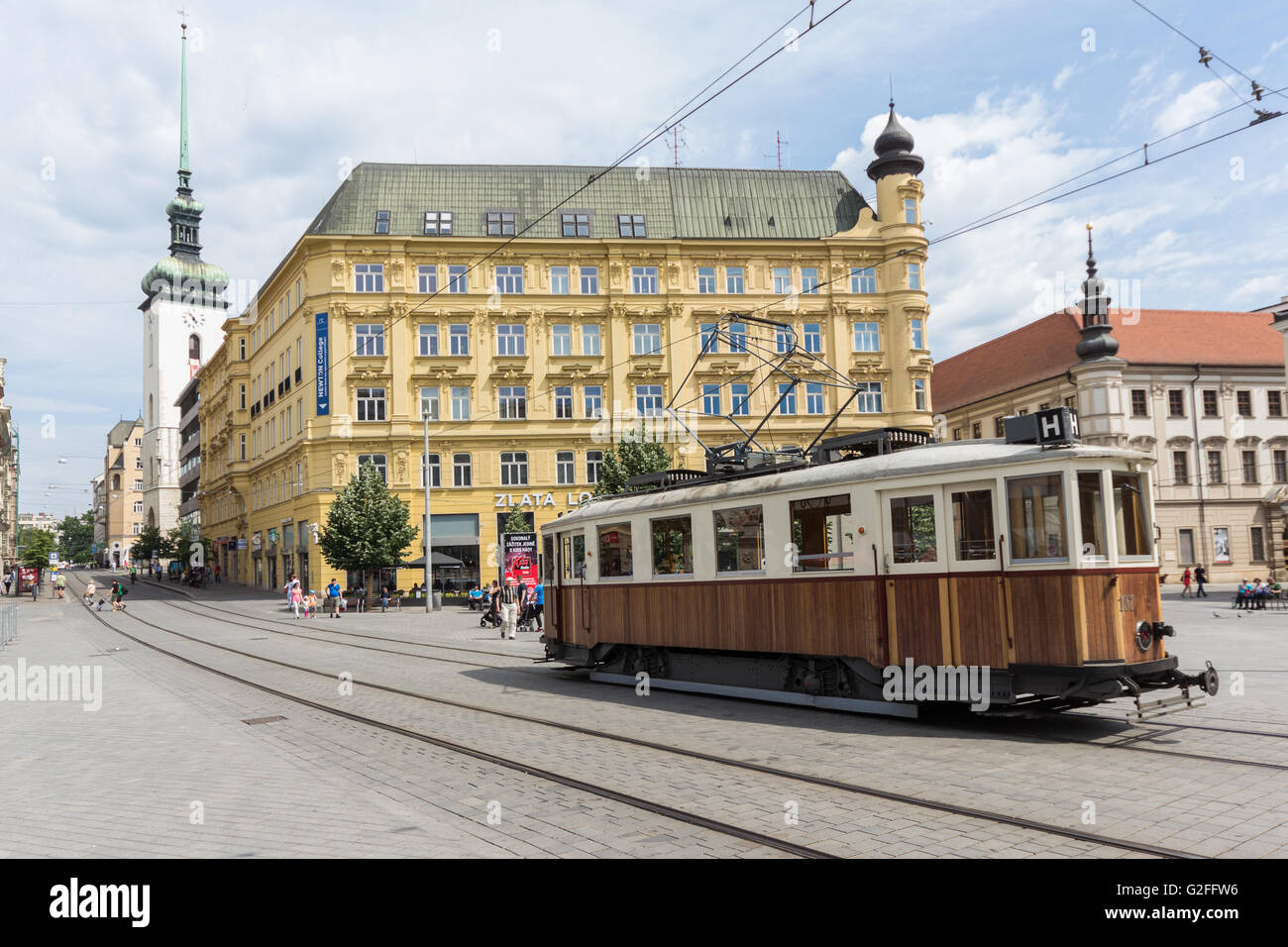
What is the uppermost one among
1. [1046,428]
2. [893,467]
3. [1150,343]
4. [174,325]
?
[174,325]

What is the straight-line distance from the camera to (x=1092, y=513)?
960cm

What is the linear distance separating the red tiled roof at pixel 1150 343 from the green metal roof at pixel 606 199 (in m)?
16.1

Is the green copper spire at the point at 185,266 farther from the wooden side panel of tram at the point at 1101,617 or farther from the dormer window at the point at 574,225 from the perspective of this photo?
the wooden side panel of tram at the point at 1101,617

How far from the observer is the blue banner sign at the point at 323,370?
45.6 m

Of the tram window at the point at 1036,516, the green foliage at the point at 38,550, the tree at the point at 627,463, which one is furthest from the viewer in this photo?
the green foliage at the point at 38,550

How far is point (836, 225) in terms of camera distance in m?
50.4

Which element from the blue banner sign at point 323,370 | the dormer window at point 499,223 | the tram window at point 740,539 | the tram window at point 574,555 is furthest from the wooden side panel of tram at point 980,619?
the dormer window at point 499,223

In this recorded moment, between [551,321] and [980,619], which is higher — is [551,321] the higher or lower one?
the higher one

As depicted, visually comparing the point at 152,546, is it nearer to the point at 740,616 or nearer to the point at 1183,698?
the point at 740,616

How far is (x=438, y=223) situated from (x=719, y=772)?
42.9m

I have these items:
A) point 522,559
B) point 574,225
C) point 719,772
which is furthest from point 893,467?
point 574,225

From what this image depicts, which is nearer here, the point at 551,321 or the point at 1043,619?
the point at 1043,619

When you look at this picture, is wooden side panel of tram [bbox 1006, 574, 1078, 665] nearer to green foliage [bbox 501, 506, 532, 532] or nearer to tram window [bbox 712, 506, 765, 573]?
tram window [bbox 712, 506, 765, 573]
